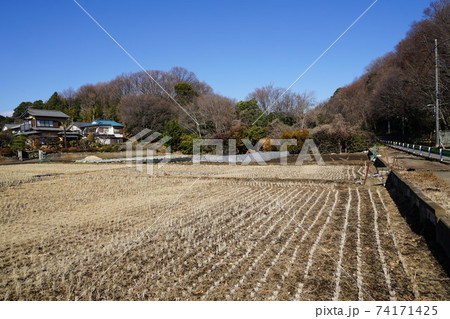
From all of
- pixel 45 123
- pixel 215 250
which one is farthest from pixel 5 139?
pixel 215 250

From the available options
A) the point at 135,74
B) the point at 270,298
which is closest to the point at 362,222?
the point at 270,298

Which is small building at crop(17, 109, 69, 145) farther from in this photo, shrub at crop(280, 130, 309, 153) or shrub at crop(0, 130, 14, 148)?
shrub at crop(280, 130, 309, 153)

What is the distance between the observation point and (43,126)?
39.7m

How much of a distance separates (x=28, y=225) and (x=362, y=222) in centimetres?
660

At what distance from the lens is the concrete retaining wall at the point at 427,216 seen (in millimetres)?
4335

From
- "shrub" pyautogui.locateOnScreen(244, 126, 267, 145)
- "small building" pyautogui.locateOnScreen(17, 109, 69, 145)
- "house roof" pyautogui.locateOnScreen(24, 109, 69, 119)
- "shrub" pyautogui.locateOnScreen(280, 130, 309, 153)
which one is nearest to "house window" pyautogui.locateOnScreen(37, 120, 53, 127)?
"small building" pyautogui.locateOnScreen(17, 109, 69, 145)

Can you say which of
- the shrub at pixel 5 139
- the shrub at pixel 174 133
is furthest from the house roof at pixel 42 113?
the shrub at pixel 174 133

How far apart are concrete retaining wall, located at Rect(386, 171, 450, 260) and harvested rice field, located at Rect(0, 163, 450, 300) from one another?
0.74 ft

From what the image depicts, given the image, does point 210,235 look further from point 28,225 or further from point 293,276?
point 28,225

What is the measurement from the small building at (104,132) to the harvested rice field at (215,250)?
33.3 m

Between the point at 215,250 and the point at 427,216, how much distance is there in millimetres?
3610

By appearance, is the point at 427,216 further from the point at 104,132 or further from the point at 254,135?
the point at 104,132

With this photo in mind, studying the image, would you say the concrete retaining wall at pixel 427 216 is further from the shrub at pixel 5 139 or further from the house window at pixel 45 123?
the house window at pixel 45 123

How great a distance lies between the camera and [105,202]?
8.80 metres
